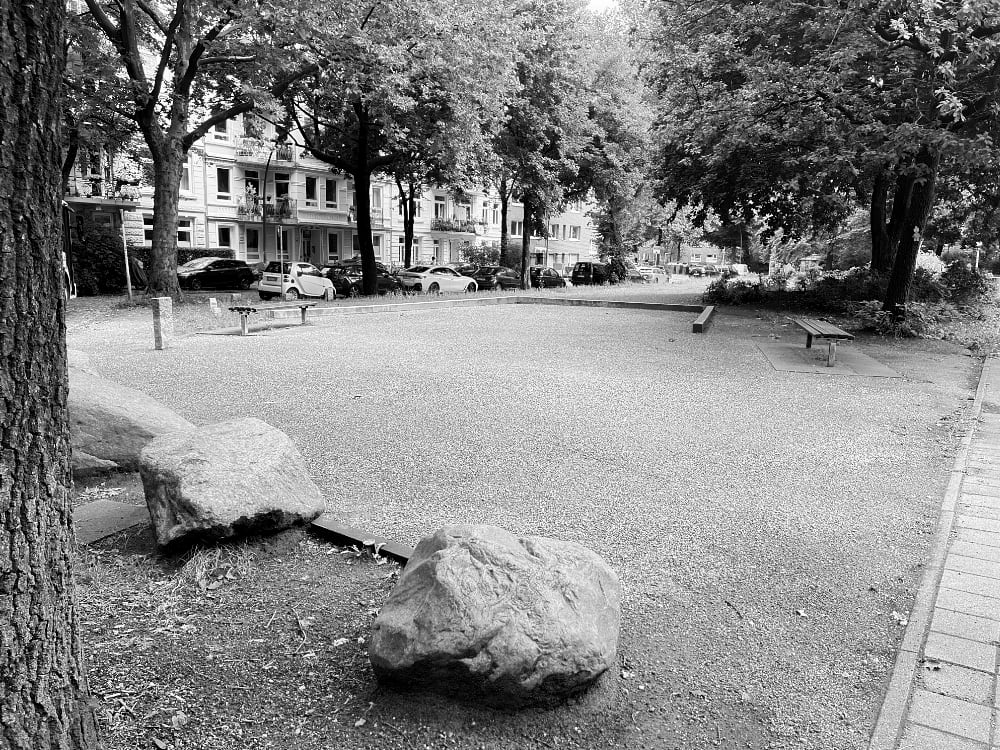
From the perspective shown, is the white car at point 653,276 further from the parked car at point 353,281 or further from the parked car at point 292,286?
the parked car at point 292,286

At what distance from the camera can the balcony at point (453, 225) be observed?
57906mm

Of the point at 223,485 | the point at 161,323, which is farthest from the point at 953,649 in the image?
the point at 161,323

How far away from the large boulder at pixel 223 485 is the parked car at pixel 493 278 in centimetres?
3265

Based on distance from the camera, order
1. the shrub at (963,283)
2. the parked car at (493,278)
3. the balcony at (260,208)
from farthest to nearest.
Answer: the balcony at (260,208), the parked car at (493,278), the shrub at (963,283)

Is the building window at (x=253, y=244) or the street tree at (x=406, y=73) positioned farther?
the building window at (x=253, y=244)

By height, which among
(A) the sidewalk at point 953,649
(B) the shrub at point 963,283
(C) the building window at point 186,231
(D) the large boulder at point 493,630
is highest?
(C) the building window at point 186,231

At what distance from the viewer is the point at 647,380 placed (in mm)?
10344

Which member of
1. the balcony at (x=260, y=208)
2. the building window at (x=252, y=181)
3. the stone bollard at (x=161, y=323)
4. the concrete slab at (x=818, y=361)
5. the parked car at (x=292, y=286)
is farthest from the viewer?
the building window at (x=252, y=181)

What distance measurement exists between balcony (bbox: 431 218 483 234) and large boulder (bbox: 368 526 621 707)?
56.3 meters

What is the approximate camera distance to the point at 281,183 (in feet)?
157

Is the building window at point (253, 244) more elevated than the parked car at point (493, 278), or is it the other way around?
the building window at point (253, 244)

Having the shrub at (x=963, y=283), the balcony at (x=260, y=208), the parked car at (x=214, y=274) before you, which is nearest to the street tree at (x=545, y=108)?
the parked car at (x=214, y=274)

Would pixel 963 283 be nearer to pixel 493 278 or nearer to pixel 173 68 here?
pixel 493 278

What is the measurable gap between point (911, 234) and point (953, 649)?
47.5 feet
